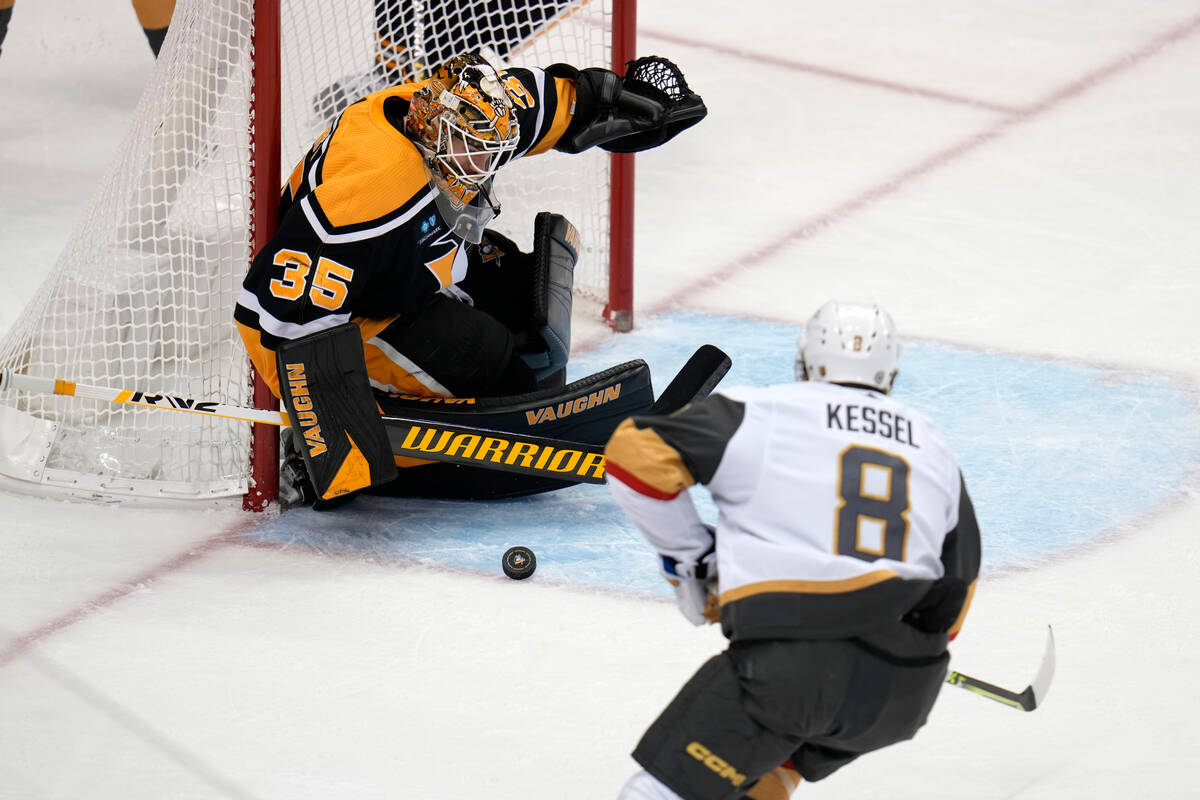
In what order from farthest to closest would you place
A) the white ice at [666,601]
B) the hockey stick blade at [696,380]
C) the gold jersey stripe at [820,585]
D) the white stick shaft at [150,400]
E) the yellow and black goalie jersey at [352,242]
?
the hockey stick blade at [696,380] → the white stick shaft at [150,400] → the yellow and black goalie jersey at [352,242] → the white ice at [666,601] → the gold jersey stripe at [820,585]

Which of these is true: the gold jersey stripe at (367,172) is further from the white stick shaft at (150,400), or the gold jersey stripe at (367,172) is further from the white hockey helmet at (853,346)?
the white hockey helmet at (853,346)

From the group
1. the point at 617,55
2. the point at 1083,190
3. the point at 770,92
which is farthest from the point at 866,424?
the point at 770,92

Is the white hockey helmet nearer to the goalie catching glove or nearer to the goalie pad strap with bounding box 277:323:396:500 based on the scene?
the goalie pad strap with bounding box 277:323:396:500

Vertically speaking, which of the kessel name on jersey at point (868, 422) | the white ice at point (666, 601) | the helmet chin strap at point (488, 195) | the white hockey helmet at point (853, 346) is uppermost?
the helmet chin strap at point (488, 195)

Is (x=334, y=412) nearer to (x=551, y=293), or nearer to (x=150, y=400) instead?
(x=150, y=400)

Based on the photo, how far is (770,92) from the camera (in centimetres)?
529

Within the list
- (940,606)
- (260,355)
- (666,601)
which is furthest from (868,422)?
(260,355)

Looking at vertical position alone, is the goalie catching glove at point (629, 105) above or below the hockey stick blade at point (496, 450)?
above

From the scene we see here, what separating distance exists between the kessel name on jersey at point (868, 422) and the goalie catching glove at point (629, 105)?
1.49 metres

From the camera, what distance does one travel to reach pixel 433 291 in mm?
2973

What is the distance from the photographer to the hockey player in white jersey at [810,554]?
182cm

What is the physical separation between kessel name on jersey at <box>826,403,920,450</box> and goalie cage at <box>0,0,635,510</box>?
1.35 meters

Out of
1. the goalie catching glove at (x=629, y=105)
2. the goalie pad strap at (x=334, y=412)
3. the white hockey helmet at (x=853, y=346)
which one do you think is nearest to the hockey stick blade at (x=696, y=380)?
the goalie catching glove at (x=629, y=105)

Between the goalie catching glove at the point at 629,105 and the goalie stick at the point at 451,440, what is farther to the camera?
the goalie catching glove at the point at 629,105
